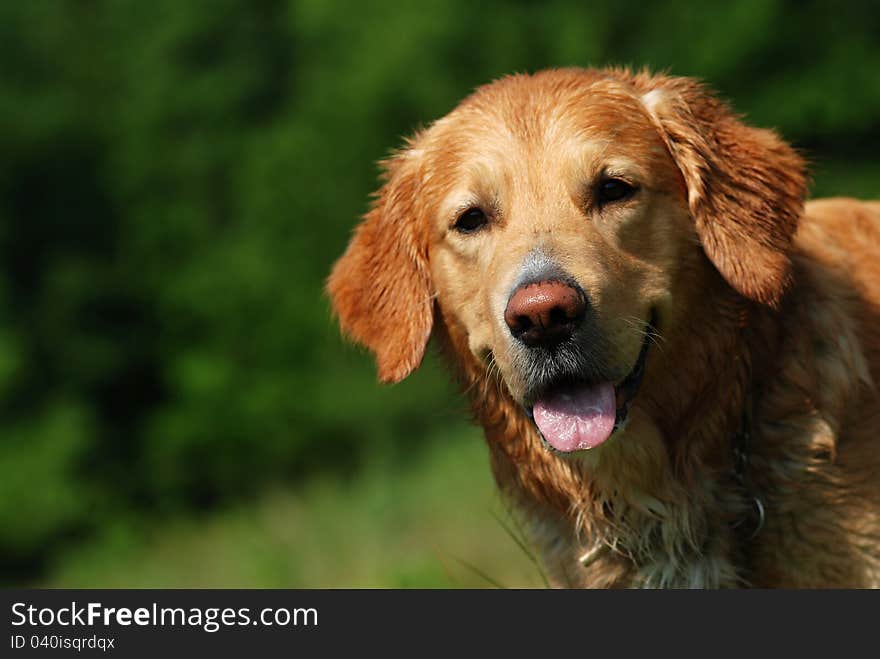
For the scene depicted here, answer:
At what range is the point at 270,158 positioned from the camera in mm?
21469

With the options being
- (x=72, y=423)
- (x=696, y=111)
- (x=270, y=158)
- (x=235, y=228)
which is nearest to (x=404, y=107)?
(x=270, y=158)

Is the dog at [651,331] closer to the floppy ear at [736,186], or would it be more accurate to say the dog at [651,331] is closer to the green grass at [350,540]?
the floppy ear at [736,186]

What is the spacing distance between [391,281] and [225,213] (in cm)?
1982

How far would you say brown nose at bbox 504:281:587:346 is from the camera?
3670 millimetres

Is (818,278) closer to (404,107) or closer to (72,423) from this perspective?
(404,107)

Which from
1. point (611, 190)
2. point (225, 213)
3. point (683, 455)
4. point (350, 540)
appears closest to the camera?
point (611, 190)

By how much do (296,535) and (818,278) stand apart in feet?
28.4

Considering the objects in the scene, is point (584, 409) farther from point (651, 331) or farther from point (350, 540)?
point (350, 540)

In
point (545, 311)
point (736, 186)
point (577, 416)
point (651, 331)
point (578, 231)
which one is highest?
point (736, 186)

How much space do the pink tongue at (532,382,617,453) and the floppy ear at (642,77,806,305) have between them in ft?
2.00

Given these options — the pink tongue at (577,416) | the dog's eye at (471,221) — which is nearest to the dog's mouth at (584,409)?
the pink tongue at (577,416)

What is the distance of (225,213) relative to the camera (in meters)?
23.8

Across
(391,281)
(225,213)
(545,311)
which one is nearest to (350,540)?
(391,281)

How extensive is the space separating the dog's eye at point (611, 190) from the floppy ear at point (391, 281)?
0.77 metres
